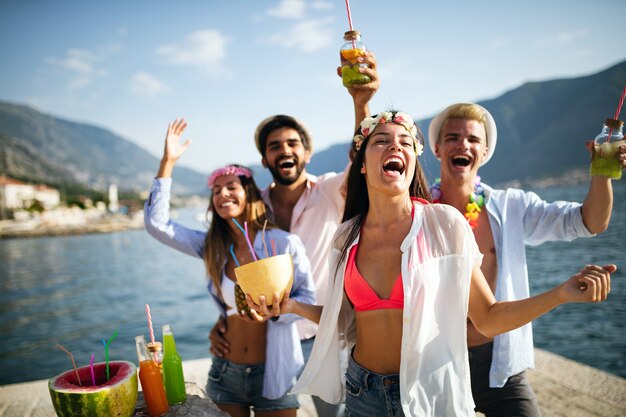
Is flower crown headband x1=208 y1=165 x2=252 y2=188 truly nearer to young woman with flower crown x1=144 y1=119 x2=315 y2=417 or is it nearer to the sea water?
young woman with flower crown x1=144 y1=119 x2=315 y2=417

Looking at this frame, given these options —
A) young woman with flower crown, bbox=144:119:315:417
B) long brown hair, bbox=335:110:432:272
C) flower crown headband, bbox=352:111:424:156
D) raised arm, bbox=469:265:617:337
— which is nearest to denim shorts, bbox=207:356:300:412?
young woman with flower crown, bbox=144:119:315:417

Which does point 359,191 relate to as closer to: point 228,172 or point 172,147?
point 228,172

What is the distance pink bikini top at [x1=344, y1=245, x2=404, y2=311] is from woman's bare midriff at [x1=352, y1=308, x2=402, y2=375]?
38 millimetres

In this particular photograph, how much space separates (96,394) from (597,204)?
10.1 feet

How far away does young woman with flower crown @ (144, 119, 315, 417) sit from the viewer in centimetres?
290

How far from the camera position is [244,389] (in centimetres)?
292

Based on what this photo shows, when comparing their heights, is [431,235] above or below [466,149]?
below

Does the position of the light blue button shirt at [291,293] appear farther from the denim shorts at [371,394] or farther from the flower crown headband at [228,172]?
the denim shorts at [371,394]

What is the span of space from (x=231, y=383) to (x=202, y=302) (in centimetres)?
2270

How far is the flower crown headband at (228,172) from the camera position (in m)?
3.29

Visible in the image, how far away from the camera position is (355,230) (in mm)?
2350

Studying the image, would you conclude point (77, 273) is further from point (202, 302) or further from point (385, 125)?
point (385, 125)

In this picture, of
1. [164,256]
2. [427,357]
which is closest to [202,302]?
[427,357]

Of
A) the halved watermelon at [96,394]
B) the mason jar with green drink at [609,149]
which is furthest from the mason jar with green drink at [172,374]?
the mason jar with green drink at [609,149]
